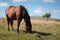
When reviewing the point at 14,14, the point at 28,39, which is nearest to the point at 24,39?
the point at 28,39

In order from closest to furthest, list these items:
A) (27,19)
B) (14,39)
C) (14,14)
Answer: (14,39)
(27,19)
(14,14)

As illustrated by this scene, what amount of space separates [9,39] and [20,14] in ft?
19.7

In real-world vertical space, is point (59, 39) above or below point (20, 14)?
below

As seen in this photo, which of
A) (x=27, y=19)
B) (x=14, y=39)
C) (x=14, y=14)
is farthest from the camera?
(x=14, y=14)

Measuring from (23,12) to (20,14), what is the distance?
1.34 feet

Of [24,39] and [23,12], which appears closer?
[24,39]

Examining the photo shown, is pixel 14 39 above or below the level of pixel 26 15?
below

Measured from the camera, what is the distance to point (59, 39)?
15641mm

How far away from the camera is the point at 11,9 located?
76.3 ft

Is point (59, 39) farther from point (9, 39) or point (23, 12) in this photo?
point (23, 12)

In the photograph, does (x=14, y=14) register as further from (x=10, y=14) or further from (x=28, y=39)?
(x=28, y=39)

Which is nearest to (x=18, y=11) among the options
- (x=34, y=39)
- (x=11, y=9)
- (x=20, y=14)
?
(x=20, y=14)

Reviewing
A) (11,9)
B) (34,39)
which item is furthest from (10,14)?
(34,39)

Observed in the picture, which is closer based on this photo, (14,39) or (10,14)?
(14,39)
